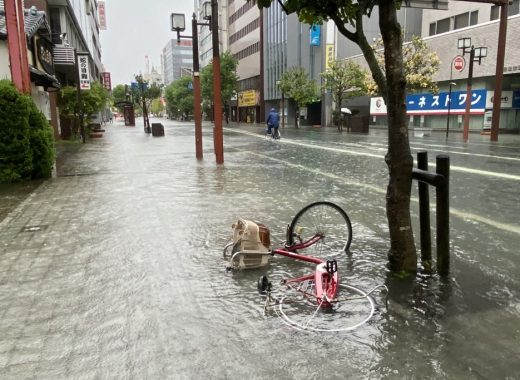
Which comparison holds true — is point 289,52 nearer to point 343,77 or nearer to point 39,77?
point 343,77

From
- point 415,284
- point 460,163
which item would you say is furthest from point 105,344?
point 460,163

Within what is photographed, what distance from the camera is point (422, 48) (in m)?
30.2

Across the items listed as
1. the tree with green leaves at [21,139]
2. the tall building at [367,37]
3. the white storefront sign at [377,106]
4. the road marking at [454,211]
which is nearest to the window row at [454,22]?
the tall building at [367,37]

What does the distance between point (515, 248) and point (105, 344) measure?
4.76 m

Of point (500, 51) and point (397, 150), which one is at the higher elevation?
point (500, 51)

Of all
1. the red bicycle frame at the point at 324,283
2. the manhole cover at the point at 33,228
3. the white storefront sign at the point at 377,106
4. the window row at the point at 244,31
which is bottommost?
the manhole cover at the point at 33,228

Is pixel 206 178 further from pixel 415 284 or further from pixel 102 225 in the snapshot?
pixel 415 284

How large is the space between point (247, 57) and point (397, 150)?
2790 inches

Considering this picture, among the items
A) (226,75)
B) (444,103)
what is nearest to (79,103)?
(444,103)

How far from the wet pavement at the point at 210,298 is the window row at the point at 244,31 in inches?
2485

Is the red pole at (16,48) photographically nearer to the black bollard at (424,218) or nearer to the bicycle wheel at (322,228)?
the bicycle wheel at (322,228)

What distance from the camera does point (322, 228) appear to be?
230 inches

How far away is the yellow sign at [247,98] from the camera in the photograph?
69188 mm

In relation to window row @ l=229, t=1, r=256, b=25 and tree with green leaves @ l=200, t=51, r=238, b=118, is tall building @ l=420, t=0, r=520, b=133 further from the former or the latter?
window row @ l=229, t=1, r=256, b=25
